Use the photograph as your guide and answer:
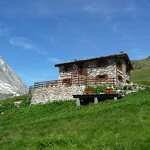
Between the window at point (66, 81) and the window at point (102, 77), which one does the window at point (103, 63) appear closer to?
the window at point (102, 77)

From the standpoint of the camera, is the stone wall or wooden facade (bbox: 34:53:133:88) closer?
the stone wall

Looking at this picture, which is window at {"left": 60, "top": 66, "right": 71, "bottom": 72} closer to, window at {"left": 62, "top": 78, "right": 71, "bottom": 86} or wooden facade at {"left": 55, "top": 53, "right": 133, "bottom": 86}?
wooden facade at {"left": 55, "top": 53, "right": 133, "bottom": 86}

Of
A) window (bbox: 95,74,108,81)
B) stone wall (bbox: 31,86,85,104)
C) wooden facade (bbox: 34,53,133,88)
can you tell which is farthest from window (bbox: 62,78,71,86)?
window (bbox: 95,74,108,81)

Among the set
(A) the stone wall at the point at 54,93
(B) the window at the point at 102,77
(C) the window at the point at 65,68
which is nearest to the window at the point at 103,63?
(B) the window at the point at 102,77

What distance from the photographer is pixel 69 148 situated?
74.7ft

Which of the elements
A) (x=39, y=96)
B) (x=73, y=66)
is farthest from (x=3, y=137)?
(x=73, y=66)

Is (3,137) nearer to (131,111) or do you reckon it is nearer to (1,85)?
(131,111)

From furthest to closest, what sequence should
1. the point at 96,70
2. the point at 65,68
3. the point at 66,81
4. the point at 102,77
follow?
the point at 65,68 → the point at 66,81 → the point at 96,70 → the point at 102,77

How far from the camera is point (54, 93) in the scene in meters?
58.7

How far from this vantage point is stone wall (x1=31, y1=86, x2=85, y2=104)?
57.0 meters

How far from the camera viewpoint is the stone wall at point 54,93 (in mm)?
57000

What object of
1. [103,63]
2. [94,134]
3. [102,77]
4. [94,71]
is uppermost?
[103,63]

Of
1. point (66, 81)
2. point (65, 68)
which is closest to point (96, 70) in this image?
point (66, 81)

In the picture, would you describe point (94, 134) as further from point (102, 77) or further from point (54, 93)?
point (102, 77)
